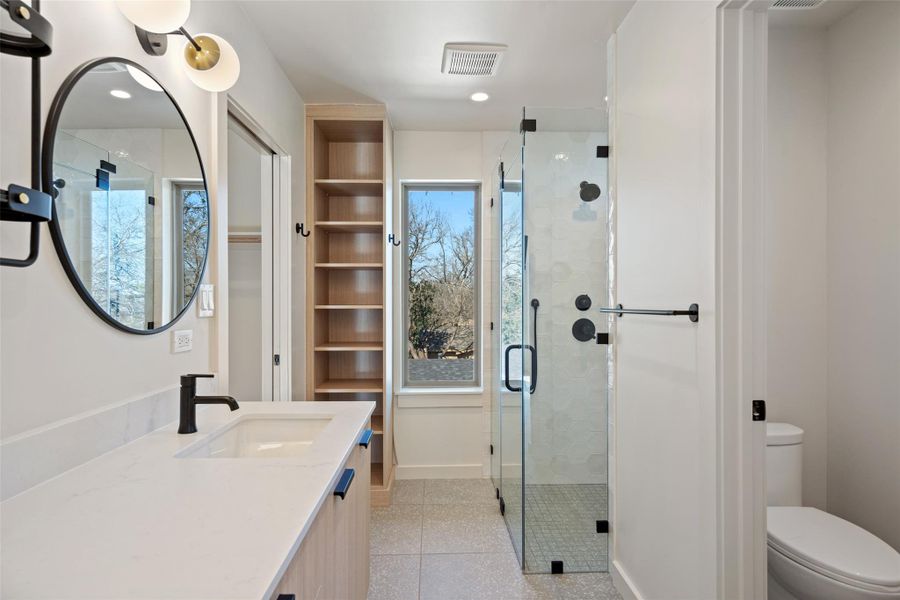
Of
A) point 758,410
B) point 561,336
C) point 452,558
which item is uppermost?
point 561,336

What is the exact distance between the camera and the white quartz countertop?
618 mm

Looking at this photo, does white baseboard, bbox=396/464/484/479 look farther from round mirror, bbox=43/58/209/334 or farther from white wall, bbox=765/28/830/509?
round mirror, bbox=43/58/209/334

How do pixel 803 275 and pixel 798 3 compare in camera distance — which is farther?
pixel 803 275

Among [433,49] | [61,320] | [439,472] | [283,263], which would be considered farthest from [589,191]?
[439,472]

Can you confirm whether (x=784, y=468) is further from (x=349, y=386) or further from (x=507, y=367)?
(x=349, y=386)

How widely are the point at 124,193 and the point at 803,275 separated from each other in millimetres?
2755

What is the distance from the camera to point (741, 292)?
126 cm

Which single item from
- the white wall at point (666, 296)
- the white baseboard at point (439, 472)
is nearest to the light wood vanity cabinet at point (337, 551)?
the white wall at point (666, 296)

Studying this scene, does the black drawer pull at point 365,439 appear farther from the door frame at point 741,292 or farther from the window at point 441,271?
the window at point 441,271

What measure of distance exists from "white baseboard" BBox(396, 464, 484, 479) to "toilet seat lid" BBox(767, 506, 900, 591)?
1.98 meters

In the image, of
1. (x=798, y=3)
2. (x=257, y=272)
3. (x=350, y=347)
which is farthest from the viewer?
(x=350, y=347)

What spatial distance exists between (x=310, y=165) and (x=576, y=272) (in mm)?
1855

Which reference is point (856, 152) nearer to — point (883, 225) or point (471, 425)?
point (883, 225)

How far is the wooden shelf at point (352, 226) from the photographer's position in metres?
2.93
